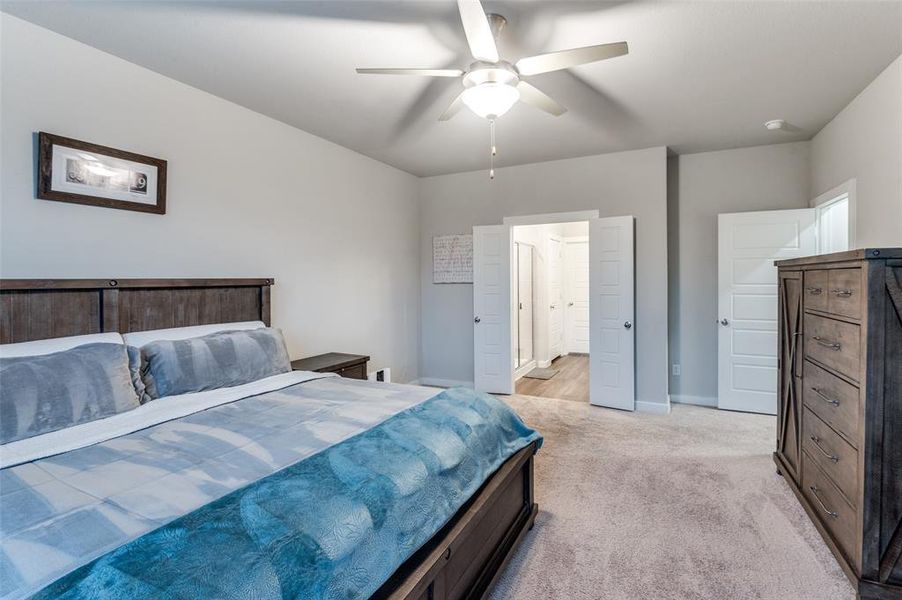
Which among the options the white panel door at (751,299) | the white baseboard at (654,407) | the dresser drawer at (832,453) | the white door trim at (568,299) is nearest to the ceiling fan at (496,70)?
the dresser drawer at (832,453)

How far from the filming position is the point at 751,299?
409 cm

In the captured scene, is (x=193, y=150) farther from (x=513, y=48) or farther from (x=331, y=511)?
(x=331, y=511)

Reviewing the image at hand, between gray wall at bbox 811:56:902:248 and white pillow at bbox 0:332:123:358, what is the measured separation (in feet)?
14.4

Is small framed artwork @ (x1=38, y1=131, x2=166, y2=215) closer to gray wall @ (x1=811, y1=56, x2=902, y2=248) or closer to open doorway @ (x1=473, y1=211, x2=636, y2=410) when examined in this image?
open doorway @ (x1=473, y1=211, x2=636, y2=410)

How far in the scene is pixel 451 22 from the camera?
7.01ft

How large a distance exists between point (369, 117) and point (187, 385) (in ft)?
7.62

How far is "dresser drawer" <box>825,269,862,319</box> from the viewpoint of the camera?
178 centimetres

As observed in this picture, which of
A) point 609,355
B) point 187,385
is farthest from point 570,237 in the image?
point 187,385

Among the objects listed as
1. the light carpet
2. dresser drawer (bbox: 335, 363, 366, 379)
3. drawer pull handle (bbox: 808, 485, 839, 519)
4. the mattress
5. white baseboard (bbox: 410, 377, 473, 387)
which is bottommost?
the light carpet

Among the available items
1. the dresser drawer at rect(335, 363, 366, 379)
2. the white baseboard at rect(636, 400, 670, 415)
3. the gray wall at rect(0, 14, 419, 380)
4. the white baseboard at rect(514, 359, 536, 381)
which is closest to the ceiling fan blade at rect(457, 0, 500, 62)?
the gray wall at rect(0, 14, 419, 380)

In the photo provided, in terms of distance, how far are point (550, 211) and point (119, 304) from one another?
3856 millimetres

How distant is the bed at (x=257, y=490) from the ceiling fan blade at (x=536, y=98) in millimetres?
1664

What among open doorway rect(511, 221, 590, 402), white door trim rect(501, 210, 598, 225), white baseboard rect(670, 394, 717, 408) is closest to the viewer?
white baseboard rect(670, 394, 717, 408)

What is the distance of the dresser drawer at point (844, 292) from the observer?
70.1 inches
